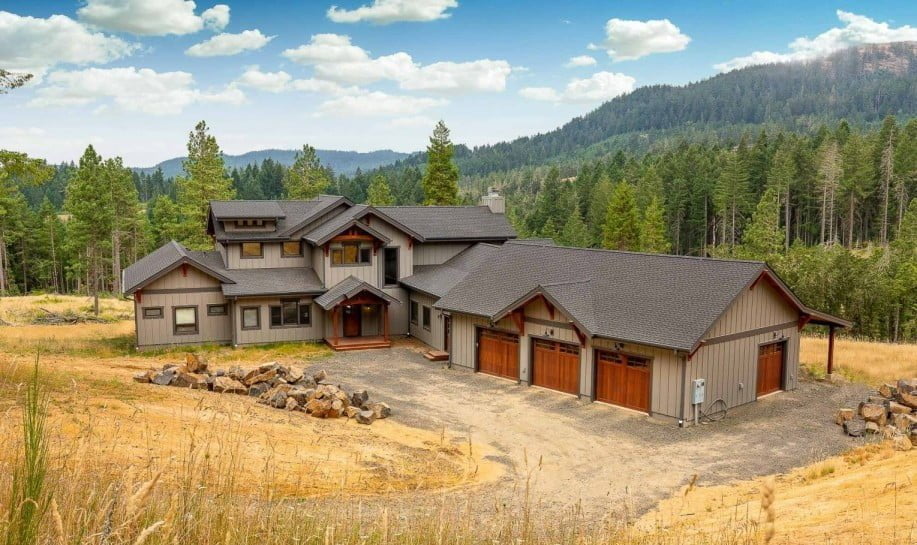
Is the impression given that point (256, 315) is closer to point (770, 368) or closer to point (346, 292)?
point (346, 292)

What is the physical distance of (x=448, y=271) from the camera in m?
32.8

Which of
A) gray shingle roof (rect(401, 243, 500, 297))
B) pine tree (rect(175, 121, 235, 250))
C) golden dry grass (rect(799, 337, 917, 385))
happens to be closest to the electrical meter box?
golden dry grass (rect(799, 337, 917, 385))

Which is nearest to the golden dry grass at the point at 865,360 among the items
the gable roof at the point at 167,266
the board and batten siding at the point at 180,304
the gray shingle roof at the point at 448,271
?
the gray shingle roof at the point at 448,271

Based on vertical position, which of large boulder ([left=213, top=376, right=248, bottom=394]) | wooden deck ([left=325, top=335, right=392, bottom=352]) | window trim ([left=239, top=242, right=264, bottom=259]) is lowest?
wooden deck ([left=325, top=335, right=392, bottom=352])

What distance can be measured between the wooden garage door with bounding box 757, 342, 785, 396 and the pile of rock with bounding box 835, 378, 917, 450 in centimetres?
299

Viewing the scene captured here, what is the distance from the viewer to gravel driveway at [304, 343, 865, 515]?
49.7ft

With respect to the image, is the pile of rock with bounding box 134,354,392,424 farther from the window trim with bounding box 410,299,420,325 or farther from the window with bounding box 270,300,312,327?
the window trim with bounding box 410,299,420,325

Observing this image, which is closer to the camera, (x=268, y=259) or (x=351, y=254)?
(x=351, y=254)

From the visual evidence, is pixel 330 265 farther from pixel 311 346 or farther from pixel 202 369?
pixel 202 369

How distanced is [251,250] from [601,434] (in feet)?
66.4

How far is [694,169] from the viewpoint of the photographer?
86.4 meters

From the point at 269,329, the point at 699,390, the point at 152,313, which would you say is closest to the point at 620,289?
the point at 699,390

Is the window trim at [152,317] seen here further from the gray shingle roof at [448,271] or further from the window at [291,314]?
the gray shingle roof at [448,271]

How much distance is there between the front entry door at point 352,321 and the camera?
107ft
